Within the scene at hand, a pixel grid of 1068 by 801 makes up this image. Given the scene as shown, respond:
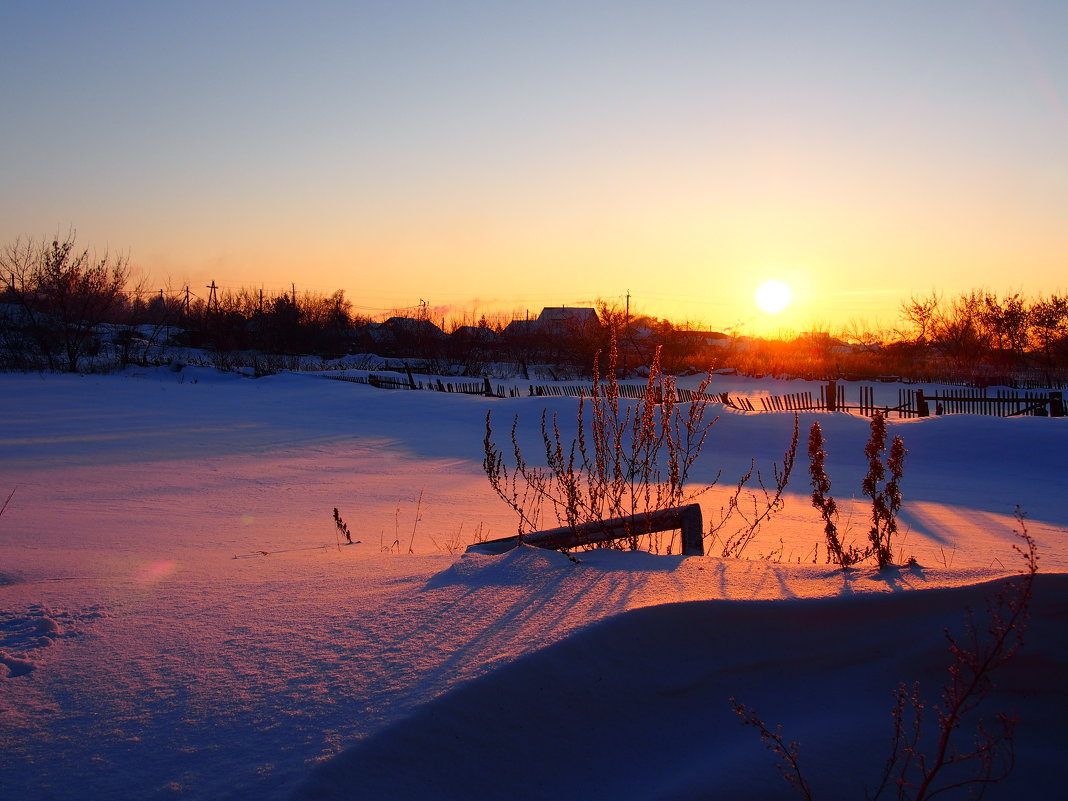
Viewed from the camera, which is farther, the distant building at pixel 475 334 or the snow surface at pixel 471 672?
the distant building at pixel 475 334

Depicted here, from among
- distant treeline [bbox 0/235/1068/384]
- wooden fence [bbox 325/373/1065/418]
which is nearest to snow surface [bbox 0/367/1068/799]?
wooden fence [bbox 325/373/1065/418]

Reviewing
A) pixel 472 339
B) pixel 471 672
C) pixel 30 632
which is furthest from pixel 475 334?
pixel 471 672

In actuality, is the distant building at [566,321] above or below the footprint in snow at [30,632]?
above

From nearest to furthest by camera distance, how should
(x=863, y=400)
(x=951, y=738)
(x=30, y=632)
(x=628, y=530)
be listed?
(x=951, y=738), (x=30, y=632), (x=628, y=530), (x=863, y=400)

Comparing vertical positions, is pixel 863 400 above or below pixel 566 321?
below

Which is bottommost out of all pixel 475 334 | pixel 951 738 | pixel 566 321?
pixel 951 738

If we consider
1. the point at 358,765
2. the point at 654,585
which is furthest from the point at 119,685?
the point at 654,585

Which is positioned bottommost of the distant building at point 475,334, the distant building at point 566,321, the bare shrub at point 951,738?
the bare shrub at point 951,738

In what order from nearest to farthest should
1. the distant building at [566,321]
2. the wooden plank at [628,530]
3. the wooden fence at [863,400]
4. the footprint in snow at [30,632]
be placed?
1. the footprint in snow at [30,632]
2. the wooden plank at [628,530]
3. the wooden fence at [863,400]
4. the distant building at [566,321]

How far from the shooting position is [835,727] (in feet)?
7.30

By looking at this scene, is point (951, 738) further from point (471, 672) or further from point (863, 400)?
point (863, 400)

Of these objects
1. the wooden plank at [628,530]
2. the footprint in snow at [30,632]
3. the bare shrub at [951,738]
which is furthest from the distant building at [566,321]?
the bare shrub at [951,738]

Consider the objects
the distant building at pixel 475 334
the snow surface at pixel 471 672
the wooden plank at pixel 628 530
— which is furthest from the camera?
the distant building at pixel 475 334

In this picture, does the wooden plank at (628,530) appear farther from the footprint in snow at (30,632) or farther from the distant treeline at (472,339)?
the distant treeline at (472,339)
